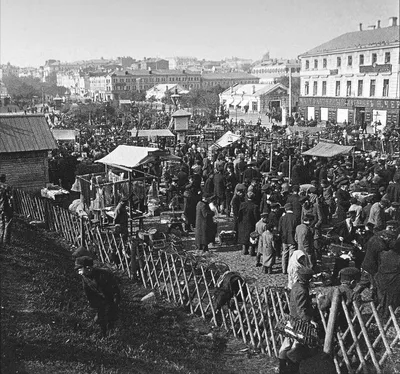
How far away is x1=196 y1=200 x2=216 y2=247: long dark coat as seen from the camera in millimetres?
11992

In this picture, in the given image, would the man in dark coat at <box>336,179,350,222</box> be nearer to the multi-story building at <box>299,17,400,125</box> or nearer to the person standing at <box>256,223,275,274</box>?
the person standing at <box>256,223,275,274</box>

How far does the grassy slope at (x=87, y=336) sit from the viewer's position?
20.8ft

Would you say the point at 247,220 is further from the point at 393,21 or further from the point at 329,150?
the point at 393,21

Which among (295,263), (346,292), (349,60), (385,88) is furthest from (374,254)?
(349,60)

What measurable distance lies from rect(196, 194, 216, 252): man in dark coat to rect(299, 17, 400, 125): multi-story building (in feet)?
105

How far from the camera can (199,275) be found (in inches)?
401

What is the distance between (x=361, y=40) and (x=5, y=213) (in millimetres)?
41726

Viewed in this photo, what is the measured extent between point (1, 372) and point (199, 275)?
513cm

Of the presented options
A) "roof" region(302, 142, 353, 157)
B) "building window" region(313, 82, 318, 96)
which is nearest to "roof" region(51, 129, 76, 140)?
"roof" region(302, 142, 353, 157)

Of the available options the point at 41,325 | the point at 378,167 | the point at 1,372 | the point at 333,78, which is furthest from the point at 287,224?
the point at 333,78

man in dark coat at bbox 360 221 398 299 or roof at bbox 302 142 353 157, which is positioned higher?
roof at bbox 302 142 353 157

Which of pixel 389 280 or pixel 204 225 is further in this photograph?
pixel 204 225

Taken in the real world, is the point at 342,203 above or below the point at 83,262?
below

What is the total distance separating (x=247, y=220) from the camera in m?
11.8
